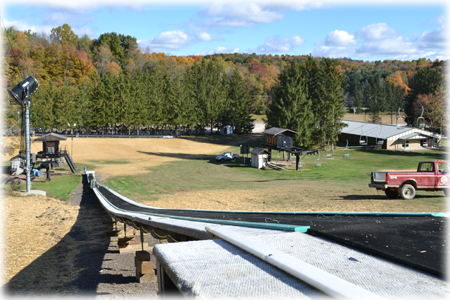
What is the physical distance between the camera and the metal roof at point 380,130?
213 feet

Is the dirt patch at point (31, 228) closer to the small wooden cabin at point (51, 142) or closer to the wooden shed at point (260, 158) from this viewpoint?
the small wooden cabin at point (51, 142)

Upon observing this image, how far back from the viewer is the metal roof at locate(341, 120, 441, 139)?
64.9 metres

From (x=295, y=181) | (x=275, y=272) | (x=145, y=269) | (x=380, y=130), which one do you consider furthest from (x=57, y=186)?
(x=380, y=130)

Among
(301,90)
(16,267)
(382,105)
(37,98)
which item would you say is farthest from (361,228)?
(382,105)

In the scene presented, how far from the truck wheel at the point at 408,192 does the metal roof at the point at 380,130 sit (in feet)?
153

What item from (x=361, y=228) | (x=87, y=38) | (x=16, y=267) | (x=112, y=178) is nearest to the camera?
(x=361, y=228)

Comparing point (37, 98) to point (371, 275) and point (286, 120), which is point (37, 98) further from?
point (371, 275)

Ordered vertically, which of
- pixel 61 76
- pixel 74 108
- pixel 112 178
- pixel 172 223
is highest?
pixel 61 76

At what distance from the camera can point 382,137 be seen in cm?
6581

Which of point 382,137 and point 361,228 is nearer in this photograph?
point 361,228

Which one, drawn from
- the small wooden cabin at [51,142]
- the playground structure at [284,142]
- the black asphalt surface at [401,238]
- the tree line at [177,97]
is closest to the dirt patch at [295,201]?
the black asphalt surface at [401,238]

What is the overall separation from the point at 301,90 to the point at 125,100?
45.6m

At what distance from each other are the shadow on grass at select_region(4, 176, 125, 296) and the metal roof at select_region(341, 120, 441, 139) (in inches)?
2294

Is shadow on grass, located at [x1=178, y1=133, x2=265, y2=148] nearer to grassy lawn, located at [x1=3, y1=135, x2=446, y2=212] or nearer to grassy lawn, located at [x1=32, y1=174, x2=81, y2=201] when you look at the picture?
grassy lawn, located at [x1=3, y1=135, x2=446, y2=212]
